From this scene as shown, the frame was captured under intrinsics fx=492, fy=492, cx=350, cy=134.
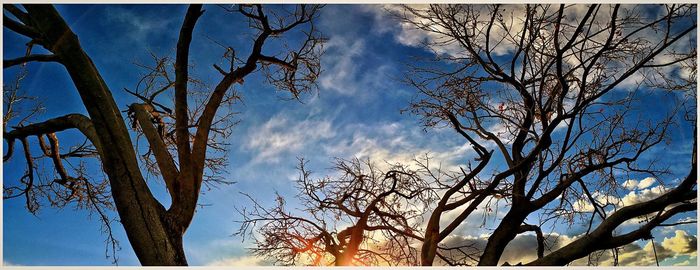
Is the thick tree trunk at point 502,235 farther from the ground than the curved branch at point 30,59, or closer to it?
closer to it

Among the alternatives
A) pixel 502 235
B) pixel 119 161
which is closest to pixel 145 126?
pixel 119 161

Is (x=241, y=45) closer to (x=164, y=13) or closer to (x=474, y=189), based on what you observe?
(x=164, y=13)

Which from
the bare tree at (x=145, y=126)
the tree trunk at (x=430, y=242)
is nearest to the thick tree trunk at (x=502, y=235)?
the tree trunk at (x=430, y=242)

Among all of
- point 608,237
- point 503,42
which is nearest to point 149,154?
point 503,42

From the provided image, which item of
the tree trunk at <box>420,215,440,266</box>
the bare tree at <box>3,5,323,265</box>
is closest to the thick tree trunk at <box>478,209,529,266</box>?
the tree trunk at <box>420,215,440,266</box>

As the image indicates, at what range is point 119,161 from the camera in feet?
9.24

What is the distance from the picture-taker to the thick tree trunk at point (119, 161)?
Result: 8.87 ft

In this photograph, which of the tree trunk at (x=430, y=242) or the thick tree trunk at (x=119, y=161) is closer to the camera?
the thick tree trunk at (x=119, y=161)

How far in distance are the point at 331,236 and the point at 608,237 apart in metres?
1.96

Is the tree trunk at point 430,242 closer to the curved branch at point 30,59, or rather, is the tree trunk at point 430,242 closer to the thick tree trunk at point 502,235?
the thick tree trunk at point 502,235

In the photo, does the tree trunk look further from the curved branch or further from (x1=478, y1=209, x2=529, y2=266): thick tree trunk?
the curved branch

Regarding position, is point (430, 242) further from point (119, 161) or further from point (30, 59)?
point (30, 59)

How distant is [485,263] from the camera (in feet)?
11.3

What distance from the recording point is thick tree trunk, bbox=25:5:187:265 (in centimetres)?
271
